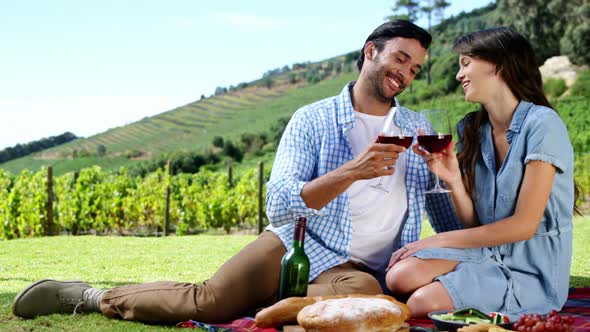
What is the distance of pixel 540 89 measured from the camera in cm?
318

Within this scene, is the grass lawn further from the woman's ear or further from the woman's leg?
the woman's ear

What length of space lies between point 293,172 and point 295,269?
1.98ft

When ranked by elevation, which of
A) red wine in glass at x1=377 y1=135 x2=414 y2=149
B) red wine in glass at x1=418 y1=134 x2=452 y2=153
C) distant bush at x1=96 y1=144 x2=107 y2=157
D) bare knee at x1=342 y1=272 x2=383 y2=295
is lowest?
distant bush at x1=96 y1=144 x2=107 y2=157

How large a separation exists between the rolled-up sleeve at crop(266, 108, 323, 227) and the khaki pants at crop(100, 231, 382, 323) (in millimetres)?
195

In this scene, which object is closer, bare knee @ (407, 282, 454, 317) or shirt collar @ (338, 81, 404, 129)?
bare knee @ (407, 282, 454, 317)

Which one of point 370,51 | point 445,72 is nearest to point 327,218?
point 370,51

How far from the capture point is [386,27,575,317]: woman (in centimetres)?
298

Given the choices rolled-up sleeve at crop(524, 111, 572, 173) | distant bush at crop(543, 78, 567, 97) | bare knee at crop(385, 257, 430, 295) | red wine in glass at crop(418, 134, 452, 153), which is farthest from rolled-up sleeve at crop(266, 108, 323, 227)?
distant bush at crop(543, 78, 567, 97)

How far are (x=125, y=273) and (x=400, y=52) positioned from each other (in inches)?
169

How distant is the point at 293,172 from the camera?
315 cm

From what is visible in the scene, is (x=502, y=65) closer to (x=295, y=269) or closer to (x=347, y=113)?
(x=347, y=113)

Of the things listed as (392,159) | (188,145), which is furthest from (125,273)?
(188,145)

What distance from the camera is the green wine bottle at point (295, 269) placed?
2.59 meters

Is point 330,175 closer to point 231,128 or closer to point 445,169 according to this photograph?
point 445,169
